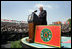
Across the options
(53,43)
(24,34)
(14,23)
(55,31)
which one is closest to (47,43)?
(53,43)

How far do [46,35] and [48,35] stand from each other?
0.37ft

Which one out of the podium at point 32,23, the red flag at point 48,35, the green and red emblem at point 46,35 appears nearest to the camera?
the red flag at point 48,35

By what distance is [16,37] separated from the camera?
667 centimetres

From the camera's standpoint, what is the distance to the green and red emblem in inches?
161

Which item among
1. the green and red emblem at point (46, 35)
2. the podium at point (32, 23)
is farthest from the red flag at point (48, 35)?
the podium at point (32, 23)

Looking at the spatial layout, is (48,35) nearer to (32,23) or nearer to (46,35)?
(46,35)

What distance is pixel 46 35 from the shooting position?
4.19 meters

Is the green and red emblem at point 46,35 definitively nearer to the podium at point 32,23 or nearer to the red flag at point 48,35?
the red flag at point 48,35

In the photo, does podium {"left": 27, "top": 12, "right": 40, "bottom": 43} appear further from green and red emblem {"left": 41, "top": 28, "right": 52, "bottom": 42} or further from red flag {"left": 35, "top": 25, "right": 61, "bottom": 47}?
green and red emblem {"left": 41, "top": 28, "right": 52, "bottom": 42}

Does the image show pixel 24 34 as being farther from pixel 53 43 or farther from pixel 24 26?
pixel 53 43

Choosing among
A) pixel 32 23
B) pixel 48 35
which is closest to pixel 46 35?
pixel 48 35

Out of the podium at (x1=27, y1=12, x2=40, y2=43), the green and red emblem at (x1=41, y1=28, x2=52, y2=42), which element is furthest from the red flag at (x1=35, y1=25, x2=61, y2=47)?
the podium at (x1=27, y1=12, x2=40, y2=43)

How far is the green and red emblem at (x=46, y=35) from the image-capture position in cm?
408

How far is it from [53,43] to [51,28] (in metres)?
0.72
